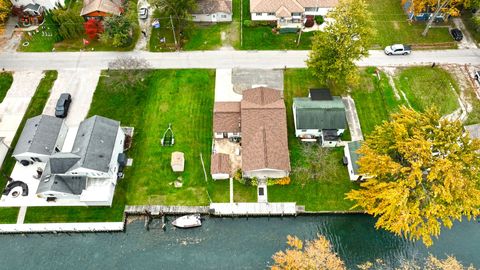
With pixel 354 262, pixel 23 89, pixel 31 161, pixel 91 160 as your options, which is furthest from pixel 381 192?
pixel 23 89

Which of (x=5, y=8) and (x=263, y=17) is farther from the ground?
(x=263, y=17)

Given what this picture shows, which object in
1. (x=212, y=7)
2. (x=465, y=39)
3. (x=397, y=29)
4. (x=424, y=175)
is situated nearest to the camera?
(x=424, y=175)

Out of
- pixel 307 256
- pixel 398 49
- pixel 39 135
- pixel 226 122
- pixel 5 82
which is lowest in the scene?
pixel 307 256

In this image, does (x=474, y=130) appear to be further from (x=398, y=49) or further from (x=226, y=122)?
(x=226, y=122)

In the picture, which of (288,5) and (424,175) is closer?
(424,175)

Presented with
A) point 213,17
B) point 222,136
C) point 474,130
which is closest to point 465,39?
point 474,130

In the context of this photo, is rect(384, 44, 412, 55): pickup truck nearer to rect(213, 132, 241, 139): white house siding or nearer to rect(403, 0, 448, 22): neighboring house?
rect(403, 0, 448, 22): neighboring house

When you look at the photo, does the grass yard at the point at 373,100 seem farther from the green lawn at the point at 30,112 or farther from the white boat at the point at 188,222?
the green lawn at the point at 30,112
